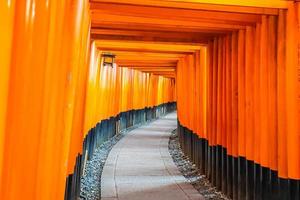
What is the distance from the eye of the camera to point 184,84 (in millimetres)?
12117

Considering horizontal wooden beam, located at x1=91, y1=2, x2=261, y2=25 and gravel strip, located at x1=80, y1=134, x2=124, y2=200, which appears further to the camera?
gravel strip, located at x1=80, y1=134, x2=124, y2=200

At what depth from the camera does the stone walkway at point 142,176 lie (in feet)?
23.1

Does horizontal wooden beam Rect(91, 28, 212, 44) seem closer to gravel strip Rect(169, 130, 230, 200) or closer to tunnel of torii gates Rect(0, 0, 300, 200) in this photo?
tunnel of torii gates Rect(0, 0, 300, 200)

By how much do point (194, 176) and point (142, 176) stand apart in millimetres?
1225

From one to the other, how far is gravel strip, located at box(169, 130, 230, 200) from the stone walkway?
5.6 inches

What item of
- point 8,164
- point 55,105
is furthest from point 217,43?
point 8,164

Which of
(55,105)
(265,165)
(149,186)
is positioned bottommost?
(149,186)

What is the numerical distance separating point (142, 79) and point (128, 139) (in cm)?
614

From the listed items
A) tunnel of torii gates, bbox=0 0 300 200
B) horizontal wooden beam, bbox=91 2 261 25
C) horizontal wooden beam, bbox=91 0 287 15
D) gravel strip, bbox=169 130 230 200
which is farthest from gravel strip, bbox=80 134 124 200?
horizontal wooden beam, bbox=91 0 287 15

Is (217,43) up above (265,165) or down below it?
above

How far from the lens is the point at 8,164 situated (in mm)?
1633

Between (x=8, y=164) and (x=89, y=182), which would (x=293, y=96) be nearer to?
(x=8, y=164)

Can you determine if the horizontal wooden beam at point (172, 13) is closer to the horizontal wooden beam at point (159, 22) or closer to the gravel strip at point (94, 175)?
the horizontal wooden beam at point (159, 22)

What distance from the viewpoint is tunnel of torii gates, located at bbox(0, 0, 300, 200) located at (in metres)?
1.71
